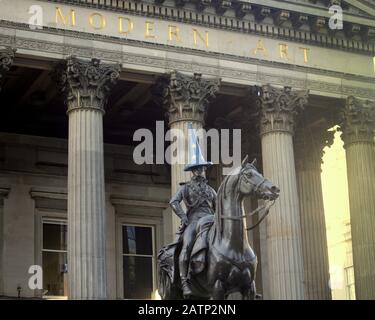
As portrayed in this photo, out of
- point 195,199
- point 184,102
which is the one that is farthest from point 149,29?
point 195,199

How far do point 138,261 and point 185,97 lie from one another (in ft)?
28.4

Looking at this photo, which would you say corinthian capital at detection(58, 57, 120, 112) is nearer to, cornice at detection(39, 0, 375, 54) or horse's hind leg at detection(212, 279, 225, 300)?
cornice at detection(39, 0, 375, 54)

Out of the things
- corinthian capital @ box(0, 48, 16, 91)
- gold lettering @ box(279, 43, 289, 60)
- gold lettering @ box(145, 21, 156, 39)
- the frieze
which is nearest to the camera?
corinthian capital @ box(0, 48, 16, 91)

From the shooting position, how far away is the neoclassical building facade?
2511cm

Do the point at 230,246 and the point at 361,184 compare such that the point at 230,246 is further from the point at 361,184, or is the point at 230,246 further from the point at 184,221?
the point at 361,184

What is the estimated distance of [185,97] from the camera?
26578mm

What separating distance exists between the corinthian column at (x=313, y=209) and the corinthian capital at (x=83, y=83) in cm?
941

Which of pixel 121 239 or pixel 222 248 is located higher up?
pixel 121 239

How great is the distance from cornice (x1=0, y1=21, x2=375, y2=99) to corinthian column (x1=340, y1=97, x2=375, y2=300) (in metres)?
0.76

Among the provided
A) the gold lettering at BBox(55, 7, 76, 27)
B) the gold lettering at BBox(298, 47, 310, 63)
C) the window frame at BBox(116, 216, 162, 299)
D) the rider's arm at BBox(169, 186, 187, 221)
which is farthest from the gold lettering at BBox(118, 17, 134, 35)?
the rider's arm at BBox(169, 186, 187, 221)

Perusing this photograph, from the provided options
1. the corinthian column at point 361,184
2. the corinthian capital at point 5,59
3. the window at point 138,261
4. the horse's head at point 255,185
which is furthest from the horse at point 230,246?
the window at point 138,261
